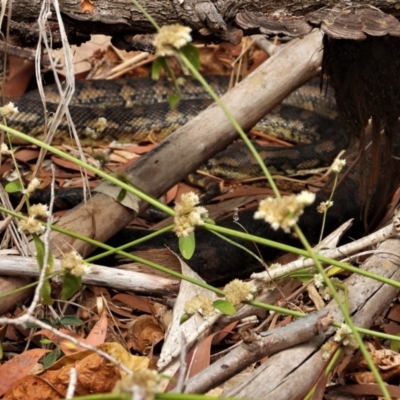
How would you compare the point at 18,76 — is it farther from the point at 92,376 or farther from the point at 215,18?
the point at 92,376

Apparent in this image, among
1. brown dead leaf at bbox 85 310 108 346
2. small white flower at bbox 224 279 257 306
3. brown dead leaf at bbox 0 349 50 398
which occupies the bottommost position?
brown dead leaf at bbox 85 310 108 346

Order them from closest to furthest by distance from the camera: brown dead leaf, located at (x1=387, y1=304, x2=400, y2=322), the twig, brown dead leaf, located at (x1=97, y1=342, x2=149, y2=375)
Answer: the twig → brown dead leaf, located at (x1=97, y1=342, x2=149, y2=375) → brown dead leaf, located at (x1=387, y1=304, x2=400, y2=322)

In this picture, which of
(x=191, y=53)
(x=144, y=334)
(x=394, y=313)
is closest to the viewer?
(x=191, y=53)

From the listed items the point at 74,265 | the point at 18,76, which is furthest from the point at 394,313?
the point at 18,76

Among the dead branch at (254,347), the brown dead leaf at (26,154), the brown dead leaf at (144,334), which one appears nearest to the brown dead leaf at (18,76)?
the brown dead leaf at (26,154)

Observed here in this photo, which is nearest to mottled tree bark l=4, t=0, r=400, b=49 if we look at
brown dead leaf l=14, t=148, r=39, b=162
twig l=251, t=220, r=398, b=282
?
twig l=251, t=220, r=398, b=282

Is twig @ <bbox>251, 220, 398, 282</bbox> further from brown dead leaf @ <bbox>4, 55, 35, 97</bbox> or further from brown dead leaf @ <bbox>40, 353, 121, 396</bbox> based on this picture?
brown dead leaf @ <bbox>4, 55, 35, 97</bbox>
